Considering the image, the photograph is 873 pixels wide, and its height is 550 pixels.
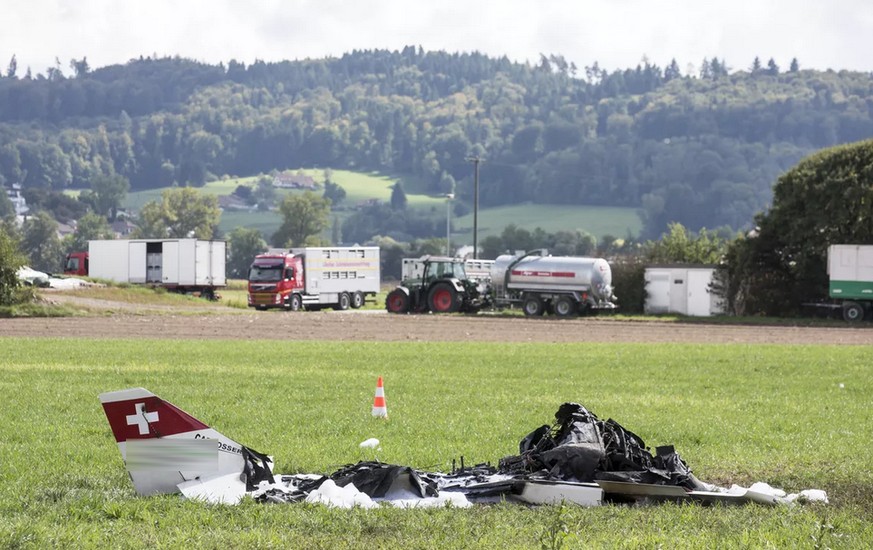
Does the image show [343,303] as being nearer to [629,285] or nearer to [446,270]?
[446,270]

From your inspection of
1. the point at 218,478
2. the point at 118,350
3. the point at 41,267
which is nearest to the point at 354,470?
the point at 218,478

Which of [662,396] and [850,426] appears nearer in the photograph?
[850,426]

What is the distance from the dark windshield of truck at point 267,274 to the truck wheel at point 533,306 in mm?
13336

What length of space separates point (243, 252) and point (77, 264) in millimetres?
81233

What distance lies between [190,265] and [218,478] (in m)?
64.5

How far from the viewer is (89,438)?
14.1 meters

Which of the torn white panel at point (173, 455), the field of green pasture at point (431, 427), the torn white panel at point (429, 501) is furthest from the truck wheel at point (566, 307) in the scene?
the torn white panel at point (173, 455)

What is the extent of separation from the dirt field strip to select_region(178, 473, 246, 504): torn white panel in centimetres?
2607

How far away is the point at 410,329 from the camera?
43688mm

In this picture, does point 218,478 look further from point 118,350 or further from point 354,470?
point 118,350

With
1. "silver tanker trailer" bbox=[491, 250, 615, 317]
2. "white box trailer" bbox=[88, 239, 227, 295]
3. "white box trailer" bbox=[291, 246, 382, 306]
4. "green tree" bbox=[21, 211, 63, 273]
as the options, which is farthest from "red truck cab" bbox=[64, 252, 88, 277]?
"green tree" bbox=[21, 211, 63, 273]

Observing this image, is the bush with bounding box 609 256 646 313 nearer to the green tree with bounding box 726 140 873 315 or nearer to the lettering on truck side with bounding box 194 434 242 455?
the green tree with bounding box 726 140 873 315

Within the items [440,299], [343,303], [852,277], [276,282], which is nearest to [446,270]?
[440,299]

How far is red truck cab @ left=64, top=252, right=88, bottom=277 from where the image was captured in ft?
274
